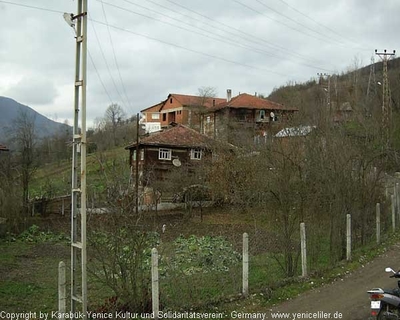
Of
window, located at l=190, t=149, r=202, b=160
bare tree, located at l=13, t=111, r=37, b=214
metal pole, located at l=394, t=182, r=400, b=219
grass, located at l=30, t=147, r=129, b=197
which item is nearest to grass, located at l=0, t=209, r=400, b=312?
metal pole, located at l=394, t=182, r=400, b=219

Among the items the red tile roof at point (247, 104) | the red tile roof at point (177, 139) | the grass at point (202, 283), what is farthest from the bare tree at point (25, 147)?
the red tile roof at point (247, 104)

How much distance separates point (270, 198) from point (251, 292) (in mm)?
2897

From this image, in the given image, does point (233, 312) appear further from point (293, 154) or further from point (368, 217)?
point (368, 217)

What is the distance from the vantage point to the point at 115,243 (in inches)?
298

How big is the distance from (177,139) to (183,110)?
33.0m

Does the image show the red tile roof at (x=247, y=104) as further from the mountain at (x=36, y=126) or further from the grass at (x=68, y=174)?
the mountain at (x=36, y=126)

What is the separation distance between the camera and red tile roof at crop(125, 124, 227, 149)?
37.5 meters

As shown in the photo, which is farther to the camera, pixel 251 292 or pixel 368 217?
pixel 368 217

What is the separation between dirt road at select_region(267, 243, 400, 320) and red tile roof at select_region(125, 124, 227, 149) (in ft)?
85.2

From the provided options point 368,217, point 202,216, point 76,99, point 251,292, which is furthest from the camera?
point 202,216

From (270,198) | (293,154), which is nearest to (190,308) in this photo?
(270,198)

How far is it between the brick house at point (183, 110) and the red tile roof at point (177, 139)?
22.4 m

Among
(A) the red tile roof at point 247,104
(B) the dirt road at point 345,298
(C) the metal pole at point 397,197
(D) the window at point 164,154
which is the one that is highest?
(A) the red tile roof at point 247,104

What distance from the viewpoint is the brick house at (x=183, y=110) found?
215 feet
